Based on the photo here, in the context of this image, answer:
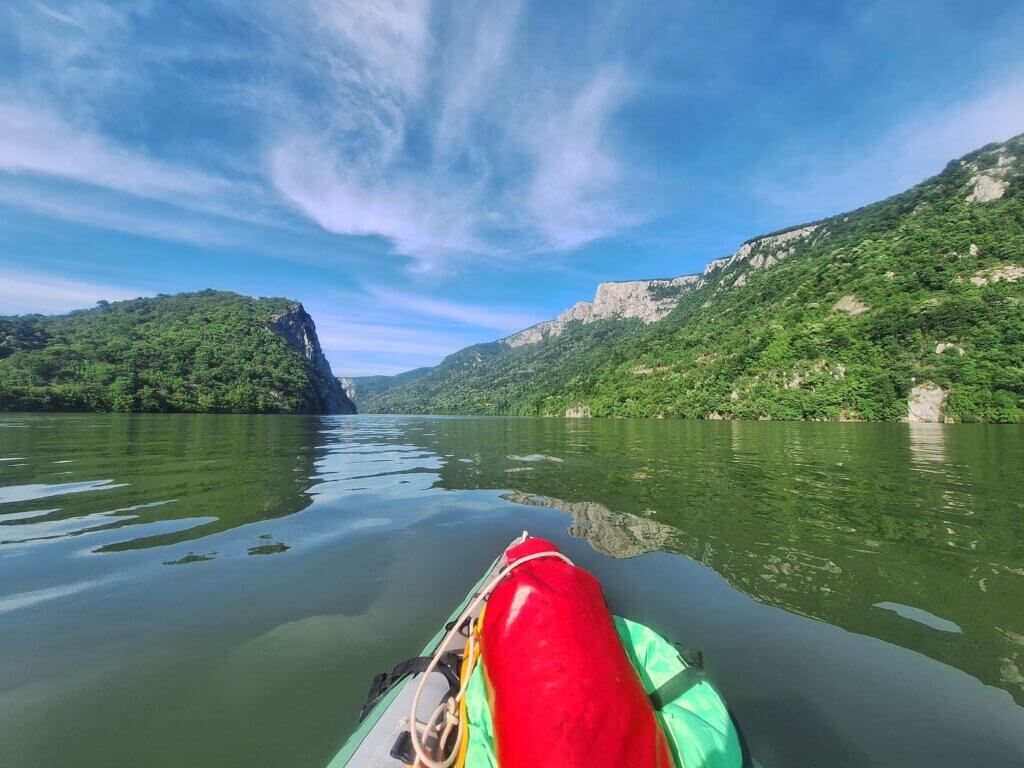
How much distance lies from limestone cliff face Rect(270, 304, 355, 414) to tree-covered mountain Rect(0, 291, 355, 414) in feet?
2.58

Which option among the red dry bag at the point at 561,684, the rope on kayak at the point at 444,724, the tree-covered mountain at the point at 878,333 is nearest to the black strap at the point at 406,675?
the rope on kayak at the point at 444,724

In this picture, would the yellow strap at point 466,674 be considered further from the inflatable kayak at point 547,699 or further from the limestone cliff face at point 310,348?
the limestone cliff face at point 310,348

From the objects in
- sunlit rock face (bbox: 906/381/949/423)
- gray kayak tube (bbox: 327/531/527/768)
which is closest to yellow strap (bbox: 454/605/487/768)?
gray kayak tube (bbox: 327/531/527/768)

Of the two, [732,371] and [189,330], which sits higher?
[189,330]

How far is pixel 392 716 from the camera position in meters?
2.64

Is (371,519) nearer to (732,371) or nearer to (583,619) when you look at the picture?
(583,619)

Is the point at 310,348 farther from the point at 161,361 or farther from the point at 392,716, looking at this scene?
the point at 392,716

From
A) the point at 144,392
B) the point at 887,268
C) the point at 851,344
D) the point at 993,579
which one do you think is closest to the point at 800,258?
the point at 887,268

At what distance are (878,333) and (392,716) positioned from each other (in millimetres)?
95787

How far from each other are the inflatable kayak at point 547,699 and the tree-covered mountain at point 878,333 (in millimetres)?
77852

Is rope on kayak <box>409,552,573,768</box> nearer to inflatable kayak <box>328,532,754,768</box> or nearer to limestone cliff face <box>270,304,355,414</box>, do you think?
inflatable kayak <box>328,532,754,768</box>

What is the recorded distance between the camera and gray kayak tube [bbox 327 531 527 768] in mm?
2291

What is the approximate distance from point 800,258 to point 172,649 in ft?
604

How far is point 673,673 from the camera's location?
2998 millimetres
